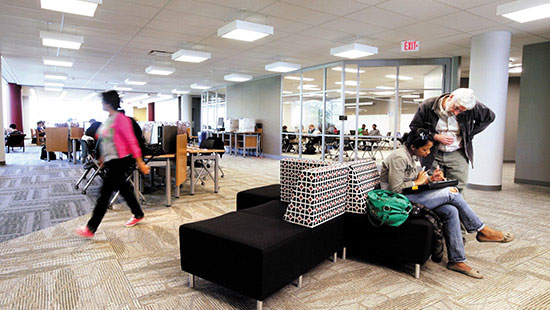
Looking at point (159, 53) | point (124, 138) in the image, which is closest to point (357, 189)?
point (124, 138)

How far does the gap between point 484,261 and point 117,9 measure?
6.06 m

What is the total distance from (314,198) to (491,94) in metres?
5.62

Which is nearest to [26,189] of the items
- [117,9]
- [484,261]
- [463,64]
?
[117,9]

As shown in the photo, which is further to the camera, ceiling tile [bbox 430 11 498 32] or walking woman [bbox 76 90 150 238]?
ceiling tile [bbox 430 11 498 32]

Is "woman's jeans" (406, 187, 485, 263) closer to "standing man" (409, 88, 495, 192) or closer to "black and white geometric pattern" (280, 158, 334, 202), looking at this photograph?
"standing man" (409, 88, 495, 192)

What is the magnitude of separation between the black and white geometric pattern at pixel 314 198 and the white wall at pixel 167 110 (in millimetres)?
22451

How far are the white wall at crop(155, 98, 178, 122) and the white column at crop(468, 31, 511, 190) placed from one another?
2034 centimetres

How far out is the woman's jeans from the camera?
2.76 metres

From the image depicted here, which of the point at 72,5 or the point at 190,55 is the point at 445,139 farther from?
the point at 190,55

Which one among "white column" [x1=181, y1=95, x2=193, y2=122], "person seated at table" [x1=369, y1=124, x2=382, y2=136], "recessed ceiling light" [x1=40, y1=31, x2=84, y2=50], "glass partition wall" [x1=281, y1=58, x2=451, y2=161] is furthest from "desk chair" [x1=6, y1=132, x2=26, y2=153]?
"person seated at table" [x1=369, y1=124, x2=382, y2=136]

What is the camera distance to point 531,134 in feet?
23.9

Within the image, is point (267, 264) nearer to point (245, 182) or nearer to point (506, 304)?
point (506, 304)

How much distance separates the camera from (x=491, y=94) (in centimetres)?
632

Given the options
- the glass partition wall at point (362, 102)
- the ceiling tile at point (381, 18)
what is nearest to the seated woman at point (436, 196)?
the ceiling tile at point (381, 18)
